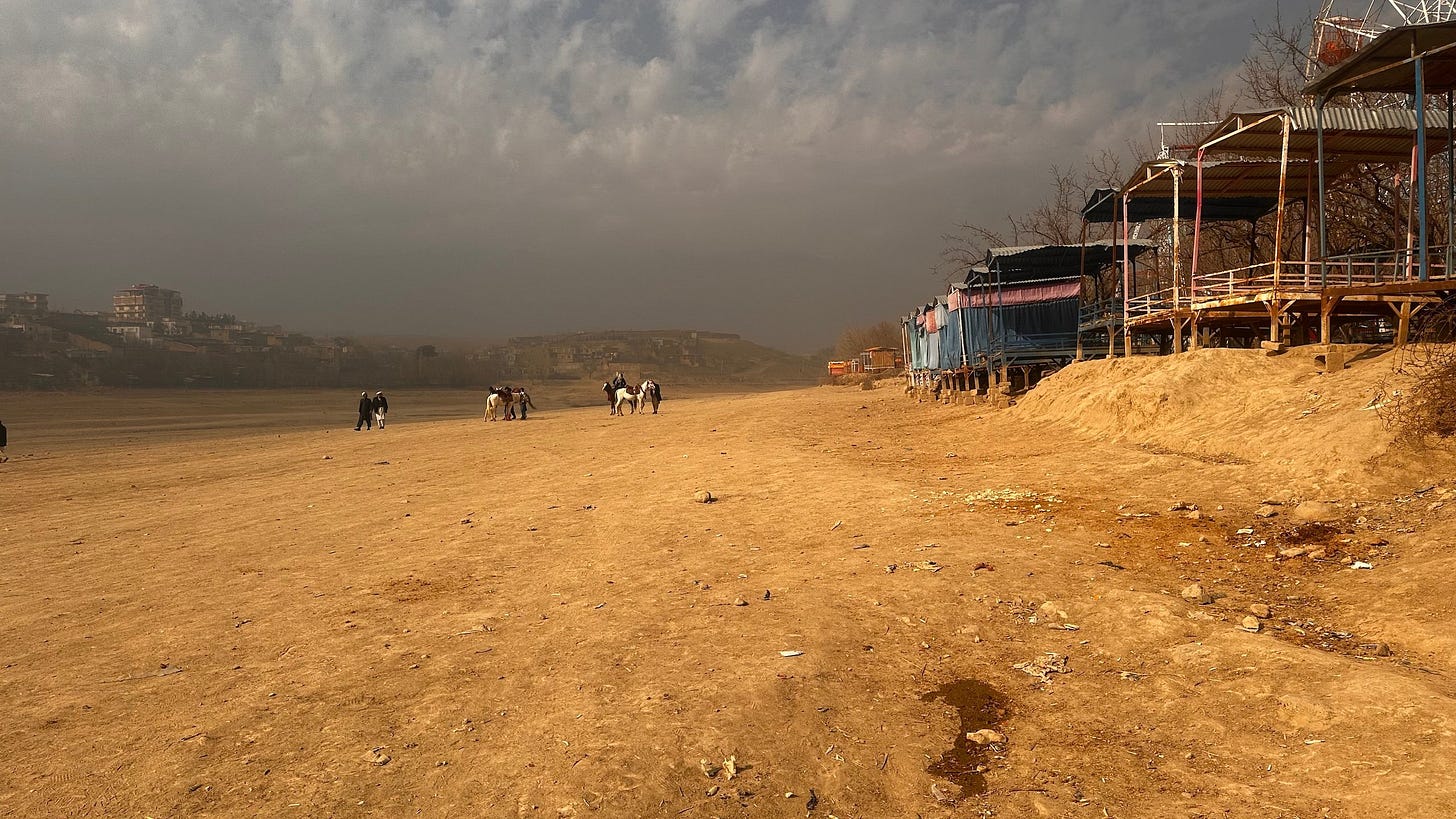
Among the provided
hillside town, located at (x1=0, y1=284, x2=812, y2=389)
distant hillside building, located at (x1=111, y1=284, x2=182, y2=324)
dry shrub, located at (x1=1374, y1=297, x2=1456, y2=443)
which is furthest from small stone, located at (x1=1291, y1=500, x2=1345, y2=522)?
distant hillside building, located at (x1=111, y1=284, x2=182, y2=324)

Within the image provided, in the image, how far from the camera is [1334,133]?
14.1 meters

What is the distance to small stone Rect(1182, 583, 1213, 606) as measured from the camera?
5359 millimetres

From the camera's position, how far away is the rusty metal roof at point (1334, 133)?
44.8ft

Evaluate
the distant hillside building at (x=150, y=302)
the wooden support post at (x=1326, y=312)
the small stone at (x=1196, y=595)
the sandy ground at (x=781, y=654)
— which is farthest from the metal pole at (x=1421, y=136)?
the distant hillside building at (x=150, y=302)

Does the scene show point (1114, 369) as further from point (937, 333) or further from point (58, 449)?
point (58, 449)

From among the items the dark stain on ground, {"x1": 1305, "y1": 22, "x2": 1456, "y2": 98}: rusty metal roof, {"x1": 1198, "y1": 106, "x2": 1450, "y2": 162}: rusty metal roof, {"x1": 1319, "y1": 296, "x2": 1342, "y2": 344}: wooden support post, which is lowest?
the dark stain on ground

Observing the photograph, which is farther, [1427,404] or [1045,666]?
[1427,404]

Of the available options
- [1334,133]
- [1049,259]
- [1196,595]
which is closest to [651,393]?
[1049,259]

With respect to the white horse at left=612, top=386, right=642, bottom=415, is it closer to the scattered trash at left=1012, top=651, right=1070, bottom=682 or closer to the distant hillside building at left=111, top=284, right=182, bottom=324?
the scattered trash at left=1012, top=651, right=1070, bottom=682

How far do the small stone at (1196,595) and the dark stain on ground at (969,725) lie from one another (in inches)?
78.3

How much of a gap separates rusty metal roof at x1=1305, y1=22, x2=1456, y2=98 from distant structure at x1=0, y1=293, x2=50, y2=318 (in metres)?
111

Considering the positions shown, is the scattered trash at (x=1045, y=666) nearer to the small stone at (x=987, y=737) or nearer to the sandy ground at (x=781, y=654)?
the sandy ground at (x=781, y=654)

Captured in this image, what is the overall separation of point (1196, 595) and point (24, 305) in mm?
123838

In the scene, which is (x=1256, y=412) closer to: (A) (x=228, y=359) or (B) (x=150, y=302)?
(A) (x=228, y=359)
